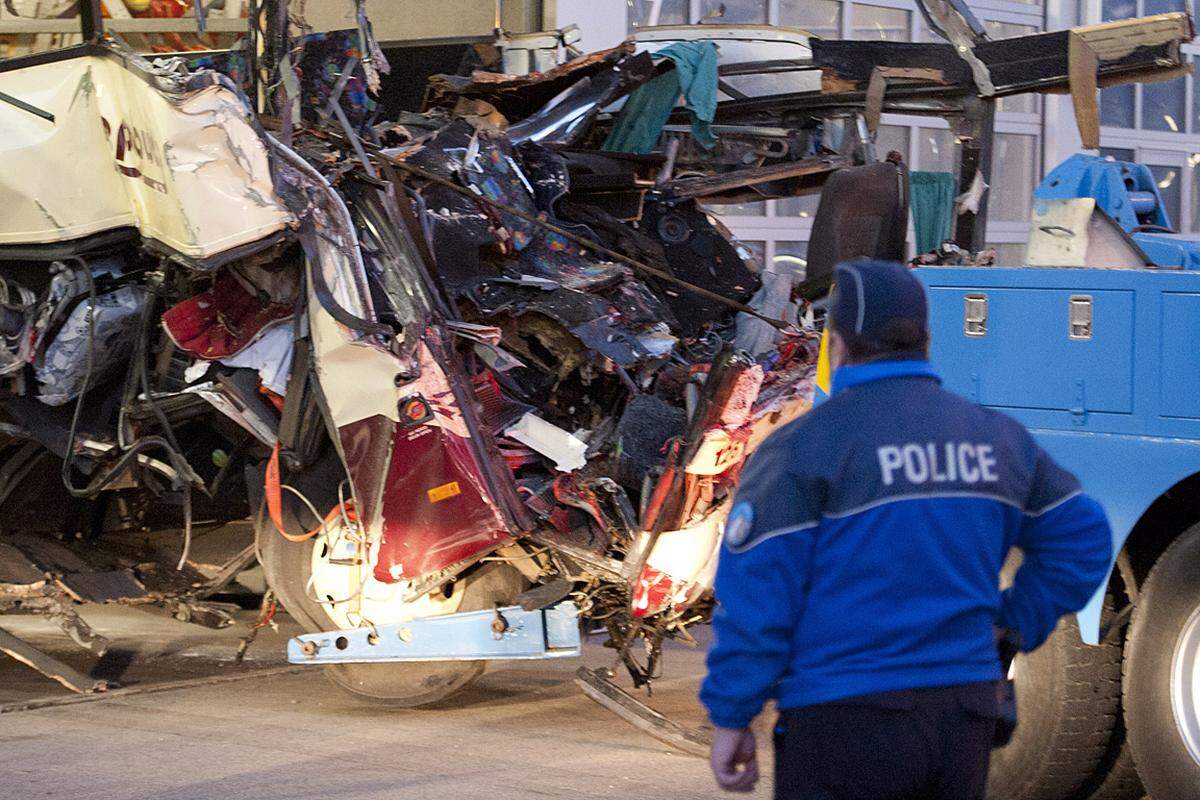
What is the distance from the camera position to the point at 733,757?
288 cm

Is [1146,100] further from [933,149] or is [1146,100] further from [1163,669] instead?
[1163,669]

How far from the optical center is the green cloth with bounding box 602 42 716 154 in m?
8.73

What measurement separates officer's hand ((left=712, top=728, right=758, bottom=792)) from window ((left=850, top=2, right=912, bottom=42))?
14.5 m

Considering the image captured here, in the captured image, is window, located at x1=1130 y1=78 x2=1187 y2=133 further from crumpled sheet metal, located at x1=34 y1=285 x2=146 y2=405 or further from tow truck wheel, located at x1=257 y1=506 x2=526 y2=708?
crumpled sheet metal, located at x1=34 y1=285 x2=146 y2=405

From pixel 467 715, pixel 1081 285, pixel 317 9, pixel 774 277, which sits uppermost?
pixel 317 9

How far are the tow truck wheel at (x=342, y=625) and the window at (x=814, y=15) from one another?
34.0 ft

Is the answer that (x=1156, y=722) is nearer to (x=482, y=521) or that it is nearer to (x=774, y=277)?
(x=482, y=521)

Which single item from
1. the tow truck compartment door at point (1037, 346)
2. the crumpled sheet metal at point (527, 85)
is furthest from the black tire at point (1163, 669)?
the crumpled sheet metal at point (527, 85)

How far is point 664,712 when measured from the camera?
696 centimetres

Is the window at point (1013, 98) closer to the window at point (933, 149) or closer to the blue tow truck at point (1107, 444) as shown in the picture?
the window at point (933, 149)

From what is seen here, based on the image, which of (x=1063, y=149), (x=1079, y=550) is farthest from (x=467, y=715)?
(x=1063, y=149)

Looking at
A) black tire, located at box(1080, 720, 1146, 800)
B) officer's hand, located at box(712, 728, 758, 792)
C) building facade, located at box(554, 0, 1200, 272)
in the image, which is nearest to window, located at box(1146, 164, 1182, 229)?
building facade, located at box(554, 0, 1200, 272)

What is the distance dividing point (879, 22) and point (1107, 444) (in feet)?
41.7

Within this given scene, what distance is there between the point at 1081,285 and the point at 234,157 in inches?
122
